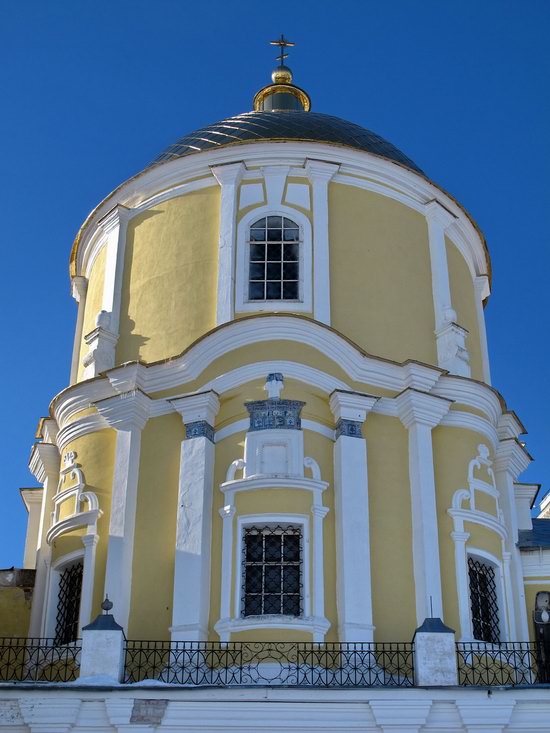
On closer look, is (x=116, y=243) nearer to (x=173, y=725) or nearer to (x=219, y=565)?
(x=219, y=565)

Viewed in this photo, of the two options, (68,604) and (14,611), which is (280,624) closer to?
(68,604)

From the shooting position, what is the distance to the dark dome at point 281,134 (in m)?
18.5

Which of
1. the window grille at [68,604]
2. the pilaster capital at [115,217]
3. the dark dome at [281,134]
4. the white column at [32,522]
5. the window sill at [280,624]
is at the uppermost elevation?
the dark dome at [281,134]

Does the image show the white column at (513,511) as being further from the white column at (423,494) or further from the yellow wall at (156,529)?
the yellow wall at (156,529)

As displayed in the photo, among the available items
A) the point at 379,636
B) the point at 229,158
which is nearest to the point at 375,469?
the point at 379,636

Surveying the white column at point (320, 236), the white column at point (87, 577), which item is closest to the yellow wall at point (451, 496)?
the white column at point (320, 236)

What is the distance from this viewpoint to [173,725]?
13.2 metres

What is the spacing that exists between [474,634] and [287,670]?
2.76 metres

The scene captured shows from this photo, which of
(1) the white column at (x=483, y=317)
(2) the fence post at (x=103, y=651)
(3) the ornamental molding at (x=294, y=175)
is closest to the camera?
(2) the fence post at (x=103, y=651)

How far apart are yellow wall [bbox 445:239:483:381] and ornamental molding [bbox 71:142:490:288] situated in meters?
0.33

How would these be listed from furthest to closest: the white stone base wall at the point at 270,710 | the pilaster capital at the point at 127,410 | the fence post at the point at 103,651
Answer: the pilaster capital at the point at 127,410 → the fence post at the point at 103,651 → the white stone base wall at the point at 270,710

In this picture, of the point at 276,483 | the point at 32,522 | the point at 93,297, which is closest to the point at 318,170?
the point at 93,297

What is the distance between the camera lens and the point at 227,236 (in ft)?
57.2

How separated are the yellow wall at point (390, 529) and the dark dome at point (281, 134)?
179 inches
